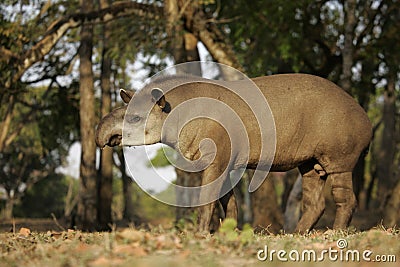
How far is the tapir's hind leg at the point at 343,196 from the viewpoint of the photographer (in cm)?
975

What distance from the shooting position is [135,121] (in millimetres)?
8961

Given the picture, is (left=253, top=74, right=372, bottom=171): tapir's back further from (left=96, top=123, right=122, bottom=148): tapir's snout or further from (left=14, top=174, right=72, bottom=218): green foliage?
(left=14, top=174, right=72, bottom=218): green foliage

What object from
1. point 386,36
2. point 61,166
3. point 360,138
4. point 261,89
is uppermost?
point 386,36

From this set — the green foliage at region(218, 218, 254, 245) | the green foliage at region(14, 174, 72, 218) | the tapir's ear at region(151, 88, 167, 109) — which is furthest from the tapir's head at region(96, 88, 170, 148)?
the green foliage at region(14, 174, 72, 218)

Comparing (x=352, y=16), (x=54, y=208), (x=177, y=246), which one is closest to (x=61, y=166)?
(x=54, y=208)

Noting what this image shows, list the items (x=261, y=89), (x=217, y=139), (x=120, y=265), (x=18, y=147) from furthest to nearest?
(x=18, y=147)
(x=261, y=89)
(x=217, y=139)
(x=120, y=265)

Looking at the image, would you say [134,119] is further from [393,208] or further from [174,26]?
[393,208]

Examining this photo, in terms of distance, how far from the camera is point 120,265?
17.0 ft

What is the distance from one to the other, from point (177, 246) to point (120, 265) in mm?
803

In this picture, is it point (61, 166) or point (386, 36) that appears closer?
point (386, 36)

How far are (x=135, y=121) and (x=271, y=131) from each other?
5.92ft

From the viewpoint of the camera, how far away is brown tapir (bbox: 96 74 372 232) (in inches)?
349

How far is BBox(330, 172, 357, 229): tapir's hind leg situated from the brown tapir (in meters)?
0.01

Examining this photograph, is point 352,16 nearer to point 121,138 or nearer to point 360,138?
point 360,138
